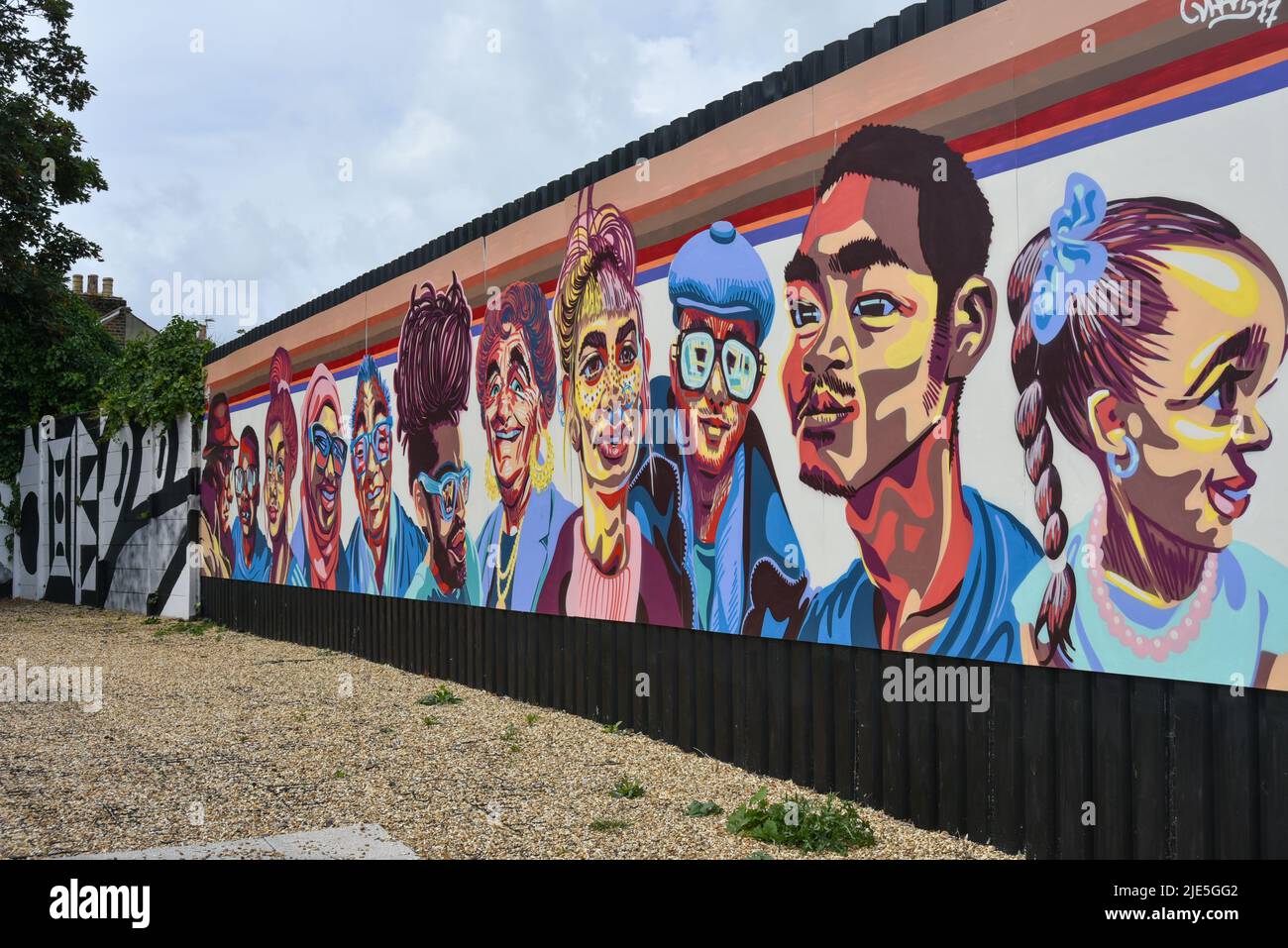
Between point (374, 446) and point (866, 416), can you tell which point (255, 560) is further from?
point (866, 416)

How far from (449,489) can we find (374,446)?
5.82ft

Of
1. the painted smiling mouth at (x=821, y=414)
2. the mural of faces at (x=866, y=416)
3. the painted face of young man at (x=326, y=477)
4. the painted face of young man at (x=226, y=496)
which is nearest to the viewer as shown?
the mural of faces at (x=866, y=416)

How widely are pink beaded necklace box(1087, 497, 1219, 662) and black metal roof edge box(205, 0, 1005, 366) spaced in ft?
8.22

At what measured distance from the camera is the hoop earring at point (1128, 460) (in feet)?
14.0

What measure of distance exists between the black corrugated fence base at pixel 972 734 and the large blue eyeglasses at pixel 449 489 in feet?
5.58

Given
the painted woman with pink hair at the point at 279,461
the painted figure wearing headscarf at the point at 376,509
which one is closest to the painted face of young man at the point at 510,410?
the painted figure wearing headscarf at the point at 376,509

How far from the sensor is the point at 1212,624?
4008mm

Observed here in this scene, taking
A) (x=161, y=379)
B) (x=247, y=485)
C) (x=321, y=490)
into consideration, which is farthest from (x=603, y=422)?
(x=161, y=379)

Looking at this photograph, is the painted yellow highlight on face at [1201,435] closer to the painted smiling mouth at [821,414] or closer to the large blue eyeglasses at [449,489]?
the painted smiling mouth at [821,414]

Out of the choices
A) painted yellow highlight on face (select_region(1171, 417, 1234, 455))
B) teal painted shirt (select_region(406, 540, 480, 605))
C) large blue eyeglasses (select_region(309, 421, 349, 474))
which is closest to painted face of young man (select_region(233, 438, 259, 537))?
large blue eyeglasses (select_region(309, 421, 349, 474))

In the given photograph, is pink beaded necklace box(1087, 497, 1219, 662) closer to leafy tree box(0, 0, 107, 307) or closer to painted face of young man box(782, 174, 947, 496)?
painted face of young man box(782, 174, 947, 496)

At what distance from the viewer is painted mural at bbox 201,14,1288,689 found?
4078 millimetres

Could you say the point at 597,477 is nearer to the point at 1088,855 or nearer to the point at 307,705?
the point at 307,705
